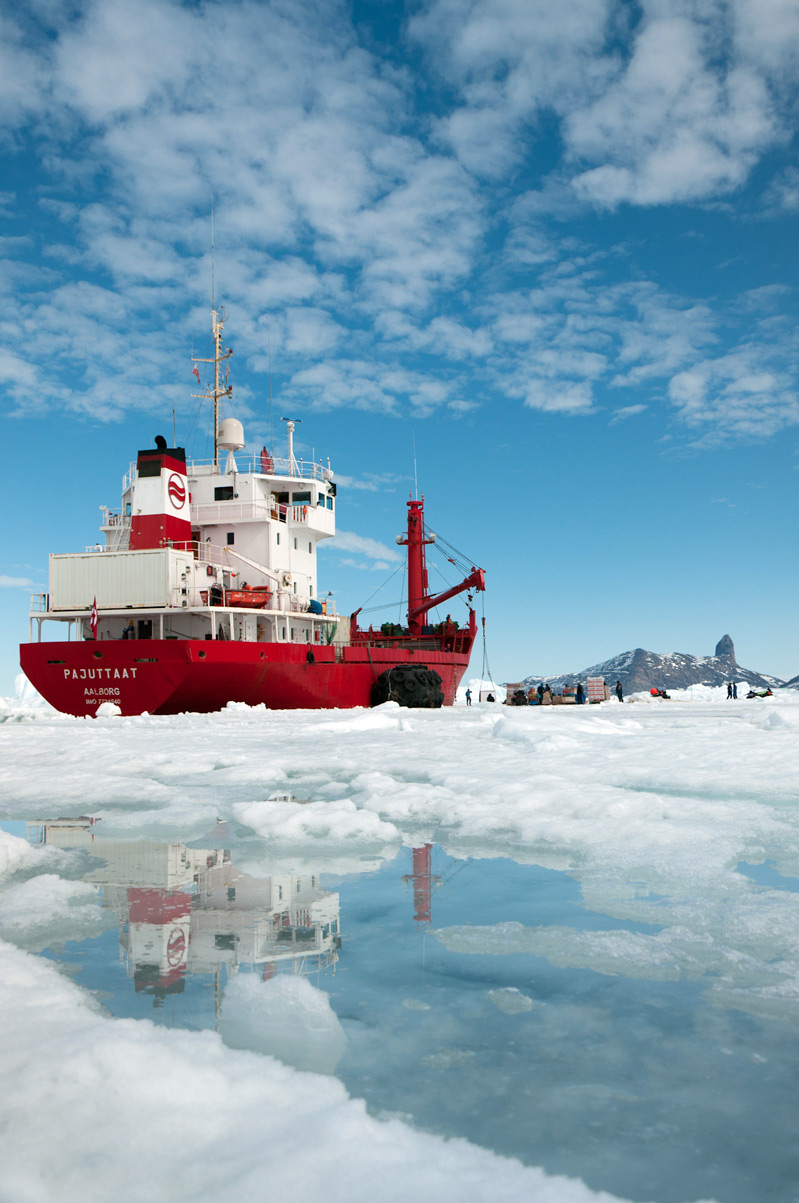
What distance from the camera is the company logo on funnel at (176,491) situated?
904 inches

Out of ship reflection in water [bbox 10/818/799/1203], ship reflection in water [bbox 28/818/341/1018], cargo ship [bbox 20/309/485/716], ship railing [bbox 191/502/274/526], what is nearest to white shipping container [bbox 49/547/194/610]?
cargo ship [bbox 20/309/485/716]

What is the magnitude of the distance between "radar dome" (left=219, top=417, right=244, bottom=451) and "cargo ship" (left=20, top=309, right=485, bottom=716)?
51 mm

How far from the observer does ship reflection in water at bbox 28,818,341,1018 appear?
2611 millimetres

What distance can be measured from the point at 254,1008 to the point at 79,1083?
0.58 metres

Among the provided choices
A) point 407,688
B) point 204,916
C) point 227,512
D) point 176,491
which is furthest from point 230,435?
point 204,916

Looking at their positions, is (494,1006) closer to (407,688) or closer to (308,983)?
(308,983)

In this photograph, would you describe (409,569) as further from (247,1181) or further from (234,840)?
(247,1181)

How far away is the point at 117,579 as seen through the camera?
2175 cm

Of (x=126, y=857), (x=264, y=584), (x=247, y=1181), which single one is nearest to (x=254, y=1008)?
(x=247, y=1181)

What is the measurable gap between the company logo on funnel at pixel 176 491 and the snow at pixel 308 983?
16048 mm

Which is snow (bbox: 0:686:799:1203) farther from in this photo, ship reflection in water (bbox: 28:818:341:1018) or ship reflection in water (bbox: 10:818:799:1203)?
ship reflection in water (bbox: 28:818:341:1018)

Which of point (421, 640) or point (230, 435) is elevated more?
point (230, 435)

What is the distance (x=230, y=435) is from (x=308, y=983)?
27.6 m

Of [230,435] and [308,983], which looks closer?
[308,983]
